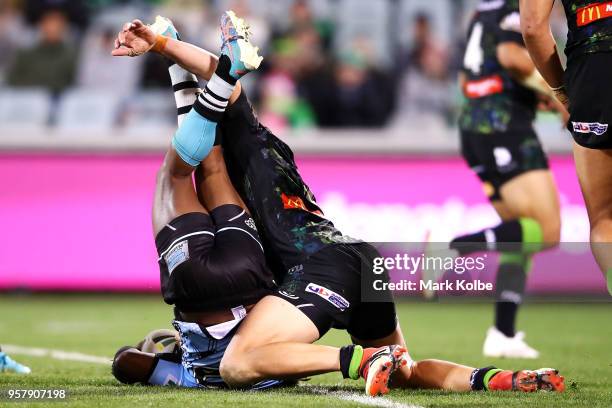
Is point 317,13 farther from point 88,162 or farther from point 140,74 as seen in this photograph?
point 88,162

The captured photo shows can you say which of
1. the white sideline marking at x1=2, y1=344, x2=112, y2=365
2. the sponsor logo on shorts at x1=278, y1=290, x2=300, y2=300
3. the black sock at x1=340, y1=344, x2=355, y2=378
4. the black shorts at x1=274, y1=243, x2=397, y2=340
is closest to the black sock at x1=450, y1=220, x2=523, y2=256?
the black shorts at x1=274, y1=243, x2=397, y2=340

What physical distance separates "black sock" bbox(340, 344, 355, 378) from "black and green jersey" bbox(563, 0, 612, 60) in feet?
5.60

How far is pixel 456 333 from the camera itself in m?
8.12

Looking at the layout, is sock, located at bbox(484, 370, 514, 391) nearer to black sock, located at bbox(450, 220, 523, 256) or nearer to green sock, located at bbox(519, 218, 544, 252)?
black sock, located at bbox(450, 220, 523, 256)

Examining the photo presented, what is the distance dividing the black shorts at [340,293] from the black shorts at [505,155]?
2340 millimetres

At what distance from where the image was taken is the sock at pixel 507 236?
668cm

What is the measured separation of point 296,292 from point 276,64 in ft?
26.4

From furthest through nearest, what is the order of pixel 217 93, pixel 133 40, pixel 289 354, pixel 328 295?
pixel 133 40 → pixel 217 93 → pixel 328 295 → pixel 289 354

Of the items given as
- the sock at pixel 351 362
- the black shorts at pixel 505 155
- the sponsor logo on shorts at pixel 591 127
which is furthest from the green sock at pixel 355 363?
the black shorts at pixel 505 155

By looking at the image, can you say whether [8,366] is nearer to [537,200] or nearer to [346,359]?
[346,359]

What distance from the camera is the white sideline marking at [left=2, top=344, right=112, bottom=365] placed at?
634 centimetres

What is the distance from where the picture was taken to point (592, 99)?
4.74 metres

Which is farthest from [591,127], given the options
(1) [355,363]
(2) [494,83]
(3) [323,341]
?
(3) [323,341]

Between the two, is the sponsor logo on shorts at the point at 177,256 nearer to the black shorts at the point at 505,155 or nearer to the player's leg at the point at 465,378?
the player's leg at the point at 465,378
